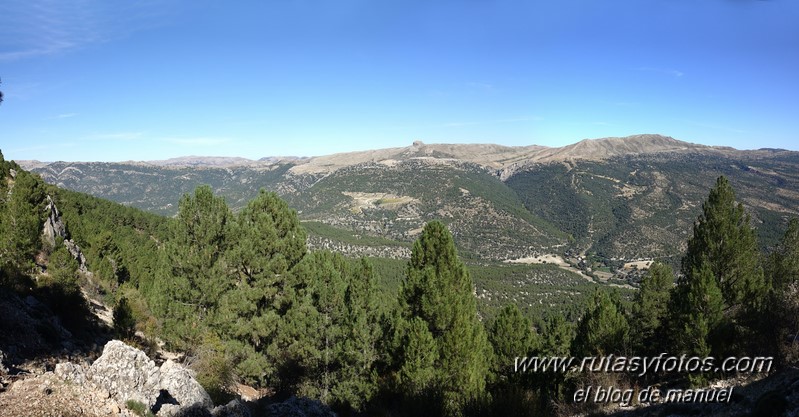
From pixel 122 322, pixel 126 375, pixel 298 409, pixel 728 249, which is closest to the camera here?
pixel 126 375

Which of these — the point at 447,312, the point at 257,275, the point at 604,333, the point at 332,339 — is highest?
the point at 257,275

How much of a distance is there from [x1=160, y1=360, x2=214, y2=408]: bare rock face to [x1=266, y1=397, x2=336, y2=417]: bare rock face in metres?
1.88

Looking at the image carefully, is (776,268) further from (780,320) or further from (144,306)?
(144,306)

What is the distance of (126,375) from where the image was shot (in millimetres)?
10258

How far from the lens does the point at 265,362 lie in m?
19.1

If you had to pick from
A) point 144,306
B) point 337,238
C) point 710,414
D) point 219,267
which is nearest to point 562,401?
point 710,414

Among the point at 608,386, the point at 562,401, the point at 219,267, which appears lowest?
the point at 562,401

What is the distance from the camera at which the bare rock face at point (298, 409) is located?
39.5 feet

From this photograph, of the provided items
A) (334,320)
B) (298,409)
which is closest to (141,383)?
(298,409)

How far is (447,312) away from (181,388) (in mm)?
11069

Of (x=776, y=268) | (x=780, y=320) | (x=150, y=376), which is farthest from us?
(x=776, y=268)

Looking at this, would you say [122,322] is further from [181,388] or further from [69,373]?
[69,373]

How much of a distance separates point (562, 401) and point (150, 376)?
18.4 m

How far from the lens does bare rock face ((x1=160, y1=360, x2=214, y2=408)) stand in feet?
35.8
